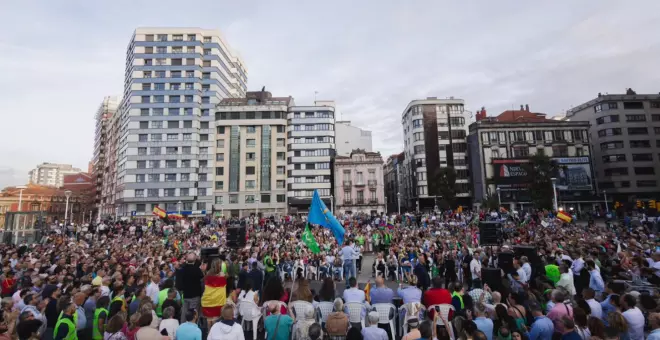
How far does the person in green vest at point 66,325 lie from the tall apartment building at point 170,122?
61777 mm

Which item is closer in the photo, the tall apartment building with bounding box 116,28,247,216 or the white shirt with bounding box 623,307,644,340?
the white shirt with bounding box 623,307,644,340

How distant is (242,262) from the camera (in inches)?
527

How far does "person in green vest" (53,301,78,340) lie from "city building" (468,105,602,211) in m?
63.5

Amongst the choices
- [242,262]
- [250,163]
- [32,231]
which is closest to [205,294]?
[242,262]

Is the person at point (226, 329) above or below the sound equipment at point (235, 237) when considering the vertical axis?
below

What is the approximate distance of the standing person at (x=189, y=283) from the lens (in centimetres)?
915

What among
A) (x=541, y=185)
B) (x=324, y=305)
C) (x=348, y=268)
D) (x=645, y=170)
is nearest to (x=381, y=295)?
(x=324, y=305)

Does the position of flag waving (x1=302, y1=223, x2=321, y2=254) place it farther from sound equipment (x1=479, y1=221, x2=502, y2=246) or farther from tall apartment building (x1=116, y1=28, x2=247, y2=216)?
tall apartment building (x1=116, y1=28, x2=247, y2=216)

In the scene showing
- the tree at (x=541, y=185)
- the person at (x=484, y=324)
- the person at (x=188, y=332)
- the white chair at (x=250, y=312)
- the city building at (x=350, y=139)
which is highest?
the city building at (x=350, y=139)

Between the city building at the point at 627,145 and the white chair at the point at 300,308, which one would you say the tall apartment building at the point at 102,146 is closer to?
the white chair at the point at 300,308

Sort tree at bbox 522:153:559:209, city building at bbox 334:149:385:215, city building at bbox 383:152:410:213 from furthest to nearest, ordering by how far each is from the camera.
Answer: city building at bbox 383:152:410:213, city building at bbox 334:149:385:215, tree at bbox 522:153:559:209

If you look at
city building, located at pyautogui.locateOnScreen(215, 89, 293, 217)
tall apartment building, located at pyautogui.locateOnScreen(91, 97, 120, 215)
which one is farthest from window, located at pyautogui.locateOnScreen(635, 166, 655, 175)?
tall apartment building, located at pyautogui.locateOnScreen(91, 97, 120, 215)

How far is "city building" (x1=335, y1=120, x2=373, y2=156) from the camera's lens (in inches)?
3127

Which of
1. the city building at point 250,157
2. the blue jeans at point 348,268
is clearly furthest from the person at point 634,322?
the city building at point 250,157
